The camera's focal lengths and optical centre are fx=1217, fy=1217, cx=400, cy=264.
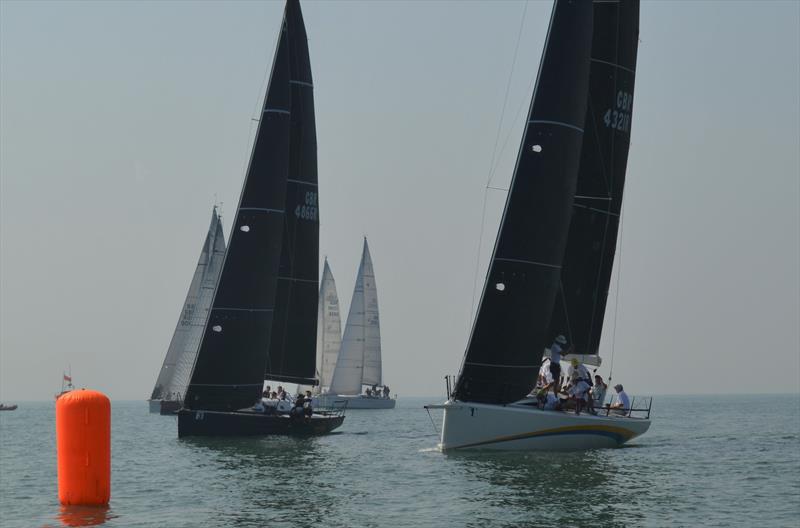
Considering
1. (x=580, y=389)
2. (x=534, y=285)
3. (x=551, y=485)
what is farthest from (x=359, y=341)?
(x=551, y=485)

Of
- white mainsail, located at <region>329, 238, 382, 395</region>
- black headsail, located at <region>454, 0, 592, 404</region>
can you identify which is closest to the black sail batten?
black headsail, located at <region>454, 0, 592, 404</region>

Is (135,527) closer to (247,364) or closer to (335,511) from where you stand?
(335,511)

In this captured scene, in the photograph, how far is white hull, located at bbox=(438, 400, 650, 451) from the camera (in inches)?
1273

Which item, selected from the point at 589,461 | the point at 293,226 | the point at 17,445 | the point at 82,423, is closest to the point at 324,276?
the point at 17,445

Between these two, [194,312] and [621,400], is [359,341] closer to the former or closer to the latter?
[194,312]

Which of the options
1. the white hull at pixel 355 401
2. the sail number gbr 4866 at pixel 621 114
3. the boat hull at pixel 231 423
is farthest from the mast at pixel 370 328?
the sail number gbr 4866 at pixel 621 114

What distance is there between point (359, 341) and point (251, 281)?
49583 millimetres

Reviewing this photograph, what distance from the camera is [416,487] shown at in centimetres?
2695

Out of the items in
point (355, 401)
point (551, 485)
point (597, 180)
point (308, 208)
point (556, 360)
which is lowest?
point (355, 401)

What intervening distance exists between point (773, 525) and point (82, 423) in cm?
1479

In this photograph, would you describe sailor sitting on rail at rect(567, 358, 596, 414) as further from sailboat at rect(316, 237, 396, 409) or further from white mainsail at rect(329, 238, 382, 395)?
white mainsail at rect(329, 238, 382, 395)

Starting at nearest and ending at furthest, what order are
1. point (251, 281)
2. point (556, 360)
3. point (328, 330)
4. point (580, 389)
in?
point (580, 389) < point (556, 360) < point (251, 281) < point (328, 330)

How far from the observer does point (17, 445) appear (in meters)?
59.4

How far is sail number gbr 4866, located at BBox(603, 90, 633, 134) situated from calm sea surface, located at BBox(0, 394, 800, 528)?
10264 mm
